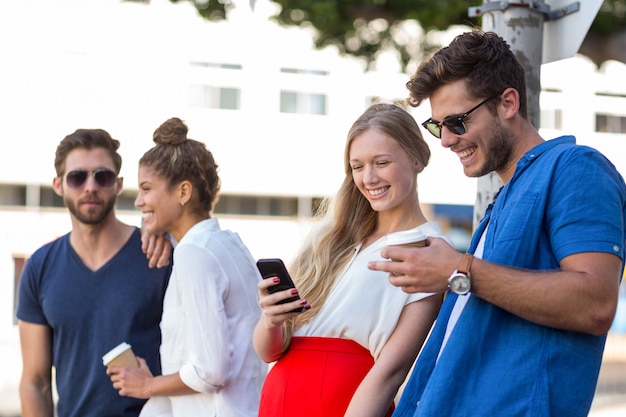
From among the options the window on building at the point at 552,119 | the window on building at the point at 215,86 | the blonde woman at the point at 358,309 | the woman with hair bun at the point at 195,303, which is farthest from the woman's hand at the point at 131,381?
the window on building at the point at 552,119

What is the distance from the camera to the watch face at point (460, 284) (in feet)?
7.16

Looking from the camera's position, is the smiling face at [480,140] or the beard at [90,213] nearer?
the smiling face at [480,140]

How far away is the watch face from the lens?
7.16 feet

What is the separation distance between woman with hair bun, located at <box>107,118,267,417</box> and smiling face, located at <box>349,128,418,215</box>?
84cm

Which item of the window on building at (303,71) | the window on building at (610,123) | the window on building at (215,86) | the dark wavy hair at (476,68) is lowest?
the dark wavy hair at (476,68)

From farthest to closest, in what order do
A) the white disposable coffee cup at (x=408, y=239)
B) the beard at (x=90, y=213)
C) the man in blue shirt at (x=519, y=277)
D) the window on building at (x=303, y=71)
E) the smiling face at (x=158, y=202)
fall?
the window on building at (x=303, y=71)
the beard at (x=90, y=213)
the smiling face at (x=158, y=202)
the white disposable coffee cup at (x=408, y=239)
the man in blue shirt at (x=519, y=277)

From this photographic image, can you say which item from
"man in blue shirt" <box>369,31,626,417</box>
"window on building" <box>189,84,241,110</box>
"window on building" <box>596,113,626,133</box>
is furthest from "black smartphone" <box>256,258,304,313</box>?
"window on building" <box>596,113,626,133</box>

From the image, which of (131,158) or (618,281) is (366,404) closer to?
(618,281)

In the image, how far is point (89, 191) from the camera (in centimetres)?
421

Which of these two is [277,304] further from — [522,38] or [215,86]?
[215,86]

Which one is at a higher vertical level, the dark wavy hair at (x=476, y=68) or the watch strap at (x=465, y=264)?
the dark wavy hair at (x=476, y=68)

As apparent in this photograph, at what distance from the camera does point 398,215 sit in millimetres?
3061

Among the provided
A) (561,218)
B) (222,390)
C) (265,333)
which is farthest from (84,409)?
(561,218)

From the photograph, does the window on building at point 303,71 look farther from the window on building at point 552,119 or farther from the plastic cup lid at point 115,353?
the plastic cup lid at point 115,353
